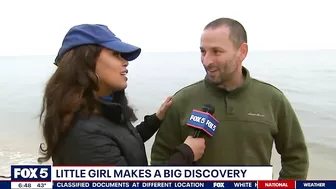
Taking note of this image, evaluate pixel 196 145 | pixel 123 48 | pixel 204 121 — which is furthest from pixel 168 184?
pixel 123 48

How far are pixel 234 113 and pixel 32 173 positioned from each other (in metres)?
1.72

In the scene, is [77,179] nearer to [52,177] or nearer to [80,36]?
[52,177]

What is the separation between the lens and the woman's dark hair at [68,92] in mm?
2209

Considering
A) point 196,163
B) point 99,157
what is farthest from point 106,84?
point 196,163

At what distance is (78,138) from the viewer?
7.02ft

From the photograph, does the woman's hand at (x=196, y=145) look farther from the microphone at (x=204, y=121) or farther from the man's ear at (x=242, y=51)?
the man's ear at (x=242, y=51)

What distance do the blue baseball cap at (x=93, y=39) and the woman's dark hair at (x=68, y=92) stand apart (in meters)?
0.03

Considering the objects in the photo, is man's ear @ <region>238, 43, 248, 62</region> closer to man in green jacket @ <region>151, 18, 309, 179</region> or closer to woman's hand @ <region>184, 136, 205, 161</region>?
man in green jacket @ <region>151, 18, 309, 179</region>

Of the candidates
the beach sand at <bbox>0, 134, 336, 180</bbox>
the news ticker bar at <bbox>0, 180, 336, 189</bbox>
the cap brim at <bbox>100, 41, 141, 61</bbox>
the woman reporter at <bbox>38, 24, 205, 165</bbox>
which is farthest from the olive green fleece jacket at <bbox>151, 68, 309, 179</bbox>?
the beach sand at <bbox>0, 134, 336, 180</bbox>

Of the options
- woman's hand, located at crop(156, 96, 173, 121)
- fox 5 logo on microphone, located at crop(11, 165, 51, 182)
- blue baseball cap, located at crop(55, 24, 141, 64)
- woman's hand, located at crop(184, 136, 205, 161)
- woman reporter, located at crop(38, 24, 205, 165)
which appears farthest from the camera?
woman's hand, located at crop(156, 96, 173, 121)

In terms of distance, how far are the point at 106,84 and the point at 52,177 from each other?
1053 millimetres

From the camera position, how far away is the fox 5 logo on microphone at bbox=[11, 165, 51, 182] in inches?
116

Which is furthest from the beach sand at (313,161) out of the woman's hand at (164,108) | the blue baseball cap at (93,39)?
the blue baseball cap at (93,39)

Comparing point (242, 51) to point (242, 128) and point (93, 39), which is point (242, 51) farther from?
point (93, 39)
